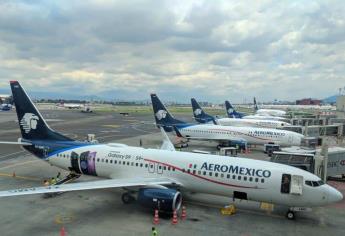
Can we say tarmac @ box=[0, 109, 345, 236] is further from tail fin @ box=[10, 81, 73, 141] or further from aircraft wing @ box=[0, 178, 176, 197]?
tail fin @ box=[10, 81, 73, 141]

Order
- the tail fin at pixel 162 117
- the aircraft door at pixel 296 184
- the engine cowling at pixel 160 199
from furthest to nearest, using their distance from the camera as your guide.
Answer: the tail fin at pixel 162 117 → the engine cowling at pixel 160 199 → the aircraft door at pixel 296 184

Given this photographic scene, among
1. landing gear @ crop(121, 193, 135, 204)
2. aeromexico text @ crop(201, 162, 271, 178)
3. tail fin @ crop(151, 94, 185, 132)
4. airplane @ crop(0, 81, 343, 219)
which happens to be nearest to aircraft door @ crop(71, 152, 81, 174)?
airplane @ crop(0, 81, 343, 219)

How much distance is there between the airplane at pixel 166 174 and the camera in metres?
21.2

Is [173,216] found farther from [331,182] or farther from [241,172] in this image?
[331,182]

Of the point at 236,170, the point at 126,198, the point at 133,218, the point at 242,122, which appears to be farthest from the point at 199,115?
the point at 133,218

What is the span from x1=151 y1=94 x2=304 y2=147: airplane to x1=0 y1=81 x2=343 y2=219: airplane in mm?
27926

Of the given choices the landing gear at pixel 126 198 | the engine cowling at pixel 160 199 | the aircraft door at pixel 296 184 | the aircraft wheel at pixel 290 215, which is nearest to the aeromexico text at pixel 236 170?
the aircraft door at pixel 296 184

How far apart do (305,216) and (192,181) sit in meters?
7.39

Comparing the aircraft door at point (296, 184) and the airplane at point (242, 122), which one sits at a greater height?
the airplane at point (242, 122)

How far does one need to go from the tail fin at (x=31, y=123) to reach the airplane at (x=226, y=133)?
27176 mm

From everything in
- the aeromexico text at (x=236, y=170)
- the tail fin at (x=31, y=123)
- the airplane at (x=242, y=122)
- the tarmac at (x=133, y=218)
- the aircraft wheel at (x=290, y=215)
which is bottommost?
the tarmac at (x=133, y=218)

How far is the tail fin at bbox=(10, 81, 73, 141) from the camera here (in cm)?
2900

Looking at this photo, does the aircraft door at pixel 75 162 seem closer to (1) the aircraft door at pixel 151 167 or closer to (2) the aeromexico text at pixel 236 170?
(1) the aircraft door at pixel 151 167

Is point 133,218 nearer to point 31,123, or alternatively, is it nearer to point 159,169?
point 159,169
